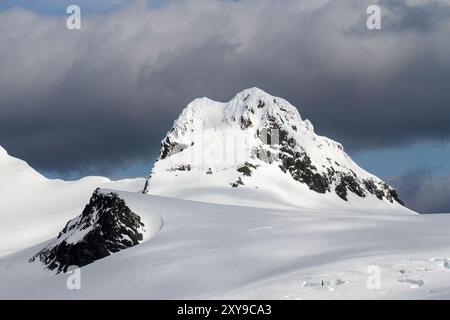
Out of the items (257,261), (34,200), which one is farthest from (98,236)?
(34,200)

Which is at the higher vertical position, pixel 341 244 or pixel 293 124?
pixel 293 124

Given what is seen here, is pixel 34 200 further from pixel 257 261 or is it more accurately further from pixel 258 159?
pixel 257 261

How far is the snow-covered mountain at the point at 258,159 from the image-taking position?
494ft

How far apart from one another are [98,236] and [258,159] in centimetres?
9864

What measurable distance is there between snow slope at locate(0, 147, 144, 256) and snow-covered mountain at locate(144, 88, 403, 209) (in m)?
18.6

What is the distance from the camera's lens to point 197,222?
66.4 m

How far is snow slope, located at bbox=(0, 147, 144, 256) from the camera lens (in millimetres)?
142250

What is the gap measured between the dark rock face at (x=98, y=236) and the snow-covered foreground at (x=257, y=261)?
1.47 metres

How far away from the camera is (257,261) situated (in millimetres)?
48062

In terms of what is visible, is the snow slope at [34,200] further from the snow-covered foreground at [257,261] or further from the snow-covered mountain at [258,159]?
the snow-covered foreground at [257,261]

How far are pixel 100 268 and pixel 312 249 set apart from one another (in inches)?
599
